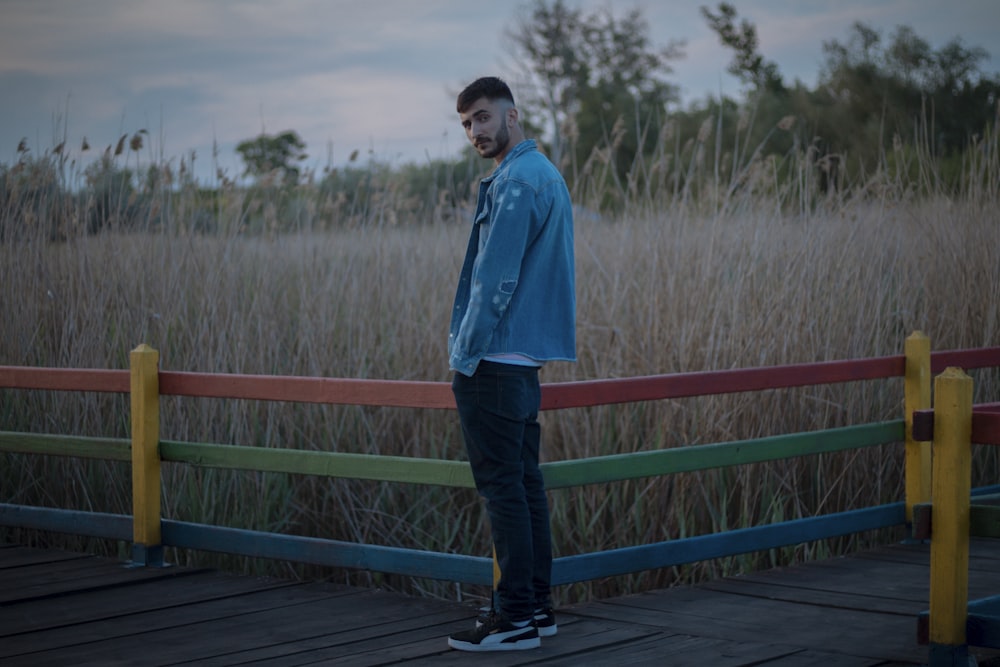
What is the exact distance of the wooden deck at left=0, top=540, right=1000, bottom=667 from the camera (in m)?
3.84

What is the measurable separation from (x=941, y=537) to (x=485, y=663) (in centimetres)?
142

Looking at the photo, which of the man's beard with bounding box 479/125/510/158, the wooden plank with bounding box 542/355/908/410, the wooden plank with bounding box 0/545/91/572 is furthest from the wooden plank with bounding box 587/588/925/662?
the wooden plank with bounding box 0/545/91/572

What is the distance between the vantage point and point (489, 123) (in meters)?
3.62

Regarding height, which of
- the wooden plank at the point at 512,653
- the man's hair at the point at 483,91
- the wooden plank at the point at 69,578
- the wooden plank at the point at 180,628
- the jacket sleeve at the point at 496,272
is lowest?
the wooden plank at the point at 69,578

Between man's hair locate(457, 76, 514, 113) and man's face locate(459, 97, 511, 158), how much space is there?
0.04 feet

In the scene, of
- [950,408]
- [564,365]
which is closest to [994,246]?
[564,365]

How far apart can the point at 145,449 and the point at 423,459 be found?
1.44 meters

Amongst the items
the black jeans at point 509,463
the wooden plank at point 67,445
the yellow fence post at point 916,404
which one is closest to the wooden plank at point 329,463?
the wooden plank at point 67,445

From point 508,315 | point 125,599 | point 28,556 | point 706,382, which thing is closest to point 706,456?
point 706,382

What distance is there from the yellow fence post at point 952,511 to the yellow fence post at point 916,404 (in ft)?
6.85

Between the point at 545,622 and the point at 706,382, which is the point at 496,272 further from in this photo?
the point at 706,382

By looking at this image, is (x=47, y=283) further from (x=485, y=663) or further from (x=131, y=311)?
(x=485, y=663)

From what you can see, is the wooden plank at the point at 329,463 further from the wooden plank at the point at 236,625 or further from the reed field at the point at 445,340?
the reed field at the point at 445,340

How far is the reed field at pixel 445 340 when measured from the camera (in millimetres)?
5938
